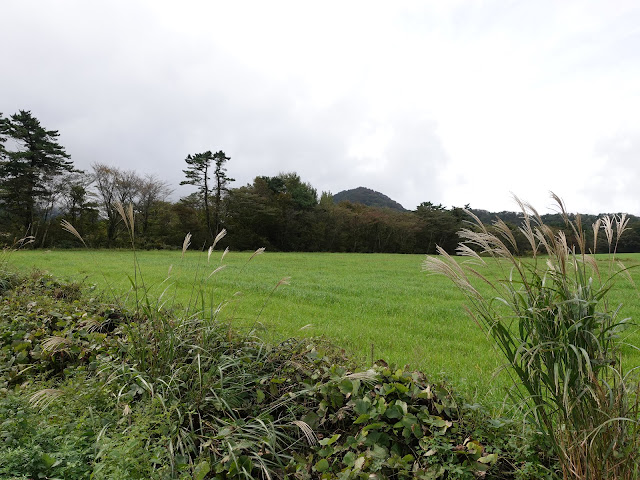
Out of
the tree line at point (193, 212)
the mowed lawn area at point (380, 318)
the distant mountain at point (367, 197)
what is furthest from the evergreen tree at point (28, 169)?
the distant mountain at point (367, 197)

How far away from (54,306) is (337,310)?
14.3 ft

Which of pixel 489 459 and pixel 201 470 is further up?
pixel 489 459

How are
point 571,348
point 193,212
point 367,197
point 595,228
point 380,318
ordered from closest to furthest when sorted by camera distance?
point 571,348, point 595,228, point 380,318, point 193,212, point 367,197

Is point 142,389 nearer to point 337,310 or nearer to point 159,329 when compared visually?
point 159,329

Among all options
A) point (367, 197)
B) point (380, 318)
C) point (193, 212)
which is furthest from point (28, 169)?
point (367, 197)

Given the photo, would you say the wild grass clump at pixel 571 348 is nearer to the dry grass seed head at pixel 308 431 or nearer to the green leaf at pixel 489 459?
the green leaf at pixel 489 459

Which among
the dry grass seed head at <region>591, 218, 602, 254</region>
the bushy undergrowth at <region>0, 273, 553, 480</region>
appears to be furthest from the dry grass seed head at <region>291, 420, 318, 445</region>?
the dry grass seed head at <region>591, 218, 602, 254</region>

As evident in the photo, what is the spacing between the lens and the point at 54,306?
430cm

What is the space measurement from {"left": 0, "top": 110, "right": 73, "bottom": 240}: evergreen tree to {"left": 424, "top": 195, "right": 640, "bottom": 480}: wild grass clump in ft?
108

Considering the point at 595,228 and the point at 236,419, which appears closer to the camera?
the point at 595,228

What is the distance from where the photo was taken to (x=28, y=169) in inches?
1046

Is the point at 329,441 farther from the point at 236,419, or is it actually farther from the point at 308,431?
the point at 236,419

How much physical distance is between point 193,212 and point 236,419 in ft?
119

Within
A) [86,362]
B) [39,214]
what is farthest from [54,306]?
[39,214]
